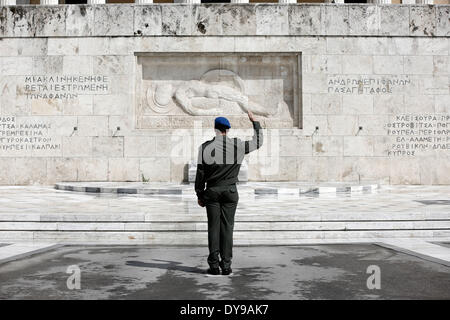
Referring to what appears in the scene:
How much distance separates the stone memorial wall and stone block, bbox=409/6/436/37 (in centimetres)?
4

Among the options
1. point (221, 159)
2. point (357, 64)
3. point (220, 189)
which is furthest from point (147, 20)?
point (220, 189)

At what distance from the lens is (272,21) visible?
17.9 metres

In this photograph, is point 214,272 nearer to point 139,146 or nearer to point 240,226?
point 240,226

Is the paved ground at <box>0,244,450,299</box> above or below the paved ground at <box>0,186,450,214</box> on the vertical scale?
below

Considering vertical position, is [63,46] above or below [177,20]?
below

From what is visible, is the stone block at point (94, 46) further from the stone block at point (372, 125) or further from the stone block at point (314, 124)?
the stone block at point (372, 125)

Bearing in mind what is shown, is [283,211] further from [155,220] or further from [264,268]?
[264,268]

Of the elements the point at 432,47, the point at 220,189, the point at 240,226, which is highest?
the point at 432,47

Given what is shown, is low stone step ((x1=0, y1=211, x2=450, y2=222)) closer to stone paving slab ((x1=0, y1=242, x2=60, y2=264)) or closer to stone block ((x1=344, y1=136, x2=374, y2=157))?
stone paving slab ((x1=0, y1=242, x2=60, y2=264))

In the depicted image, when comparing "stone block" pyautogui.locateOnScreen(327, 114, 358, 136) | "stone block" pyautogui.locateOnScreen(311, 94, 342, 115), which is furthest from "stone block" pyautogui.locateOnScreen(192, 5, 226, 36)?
"stone block" pyautogui.locateOnScreen(327, 114, 358, 136)

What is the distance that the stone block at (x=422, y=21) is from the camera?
18078 mm

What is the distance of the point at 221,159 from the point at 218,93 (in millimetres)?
12583

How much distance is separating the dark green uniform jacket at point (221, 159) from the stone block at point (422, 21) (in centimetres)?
1507

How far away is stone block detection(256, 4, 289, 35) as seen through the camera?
1789 centimetres
